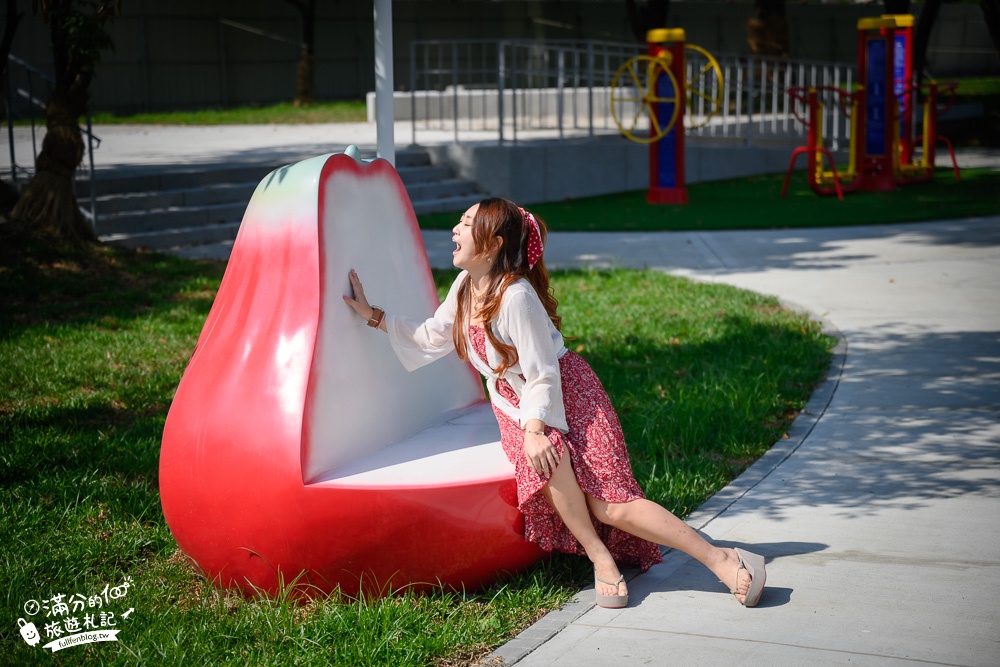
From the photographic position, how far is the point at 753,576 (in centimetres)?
364

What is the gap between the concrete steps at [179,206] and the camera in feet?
36.8

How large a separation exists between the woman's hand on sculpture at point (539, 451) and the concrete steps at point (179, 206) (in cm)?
785

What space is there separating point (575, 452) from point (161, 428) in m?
2.94

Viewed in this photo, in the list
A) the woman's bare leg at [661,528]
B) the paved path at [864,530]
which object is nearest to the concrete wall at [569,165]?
the paved path at [864,530]

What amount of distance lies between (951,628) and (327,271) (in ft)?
7.55

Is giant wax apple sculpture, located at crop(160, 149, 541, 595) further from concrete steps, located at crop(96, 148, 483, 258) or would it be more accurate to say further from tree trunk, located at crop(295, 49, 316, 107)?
tree trunk, located at crop(295, 49, 316, 107)

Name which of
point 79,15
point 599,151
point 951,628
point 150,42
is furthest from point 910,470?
point 150,42

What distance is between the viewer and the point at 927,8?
2495 cm

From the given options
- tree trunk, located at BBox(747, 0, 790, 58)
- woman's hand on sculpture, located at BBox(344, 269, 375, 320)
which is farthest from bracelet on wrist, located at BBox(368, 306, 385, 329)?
tree trunk, located at BBox(747, 0, 790, 58)

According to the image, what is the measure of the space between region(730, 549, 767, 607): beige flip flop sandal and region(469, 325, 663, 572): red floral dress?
0.40m

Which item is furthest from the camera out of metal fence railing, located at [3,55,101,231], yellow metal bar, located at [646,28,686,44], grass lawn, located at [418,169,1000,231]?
yellow metal bar, located at [646,28,686,44]

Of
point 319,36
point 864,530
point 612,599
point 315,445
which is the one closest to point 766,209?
point 864,530

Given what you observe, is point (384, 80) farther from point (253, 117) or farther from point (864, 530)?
point (253, 117)

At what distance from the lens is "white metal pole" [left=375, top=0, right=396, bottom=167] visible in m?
5.20
